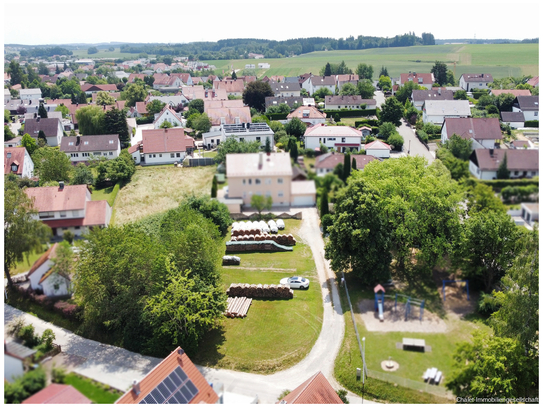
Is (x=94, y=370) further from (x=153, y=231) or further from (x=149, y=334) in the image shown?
(x=153, y=231)

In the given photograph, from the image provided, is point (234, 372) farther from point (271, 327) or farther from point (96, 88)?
point (96, 88)

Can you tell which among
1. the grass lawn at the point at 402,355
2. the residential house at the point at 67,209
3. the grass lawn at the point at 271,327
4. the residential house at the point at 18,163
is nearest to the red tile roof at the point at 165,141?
the residential house at the point at 67,209

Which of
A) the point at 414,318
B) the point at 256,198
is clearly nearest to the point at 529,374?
the point at 414,318

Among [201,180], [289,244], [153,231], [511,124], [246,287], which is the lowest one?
[246,287]

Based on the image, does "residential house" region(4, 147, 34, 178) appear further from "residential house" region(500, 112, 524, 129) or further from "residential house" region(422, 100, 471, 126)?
"residential house" region(500, 112, 524, 129)

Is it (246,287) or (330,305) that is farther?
(246,287)

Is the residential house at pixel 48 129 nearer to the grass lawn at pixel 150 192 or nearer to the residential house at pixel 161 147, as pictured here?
the residential house at pixel 161 147

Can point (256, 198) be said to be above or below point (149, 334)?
above

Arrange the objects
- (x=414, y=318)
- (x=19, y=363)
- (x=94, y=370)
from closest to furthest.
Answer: (x=19, y=363), (x=94, y=370), (x=414, y=318)
